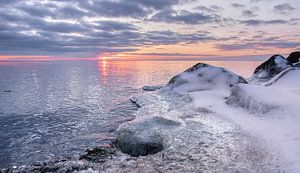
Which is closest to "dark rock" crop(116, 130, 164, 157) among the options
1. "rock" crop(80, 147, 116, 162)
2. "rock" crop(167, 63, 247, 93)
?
"rock" crop(80, 147, 116, 162)

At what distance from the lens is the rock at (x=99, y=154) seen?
47.1ft

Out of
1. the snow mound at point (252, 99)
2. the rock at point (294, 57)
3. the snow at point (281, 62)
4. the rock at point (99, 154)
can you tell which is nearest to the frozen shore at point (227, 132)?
the snow mound at point (252, 99)

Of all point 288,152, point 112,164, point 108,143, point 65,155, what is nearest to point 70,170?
point 112,164

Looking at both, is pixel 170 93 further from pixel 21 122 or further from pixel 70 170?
pixel 70 170

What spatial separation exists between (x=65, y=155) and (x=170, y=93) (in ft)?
70.8

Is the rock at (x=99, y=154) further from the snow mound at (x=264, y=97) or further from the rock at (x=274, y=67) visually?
the rock at (x=274, y=67)

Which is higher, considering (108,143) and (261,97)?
(261,97)

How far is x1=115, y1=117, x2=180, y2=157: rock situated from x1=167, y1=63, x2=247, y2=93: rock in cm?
1685

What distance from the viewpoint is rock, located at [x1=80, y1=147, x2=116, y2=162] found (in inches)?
566

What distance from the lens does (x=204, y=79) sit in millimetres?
35844

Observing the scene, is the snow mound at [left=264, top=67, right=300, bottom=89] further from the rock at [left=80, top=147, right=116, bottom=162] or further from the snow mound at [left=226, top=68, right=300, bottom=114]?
the rock at [left=80, top=147, right=116, bottom=162]

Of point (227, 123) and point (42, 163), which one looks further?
point (227, 123)

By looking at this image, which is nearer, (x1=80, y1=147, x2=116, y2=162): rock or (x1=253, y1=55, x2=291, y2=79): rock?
(x1=80, y1=147, x2=116, y2=162): rock

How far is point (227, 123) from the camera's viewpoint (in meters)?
19.3
